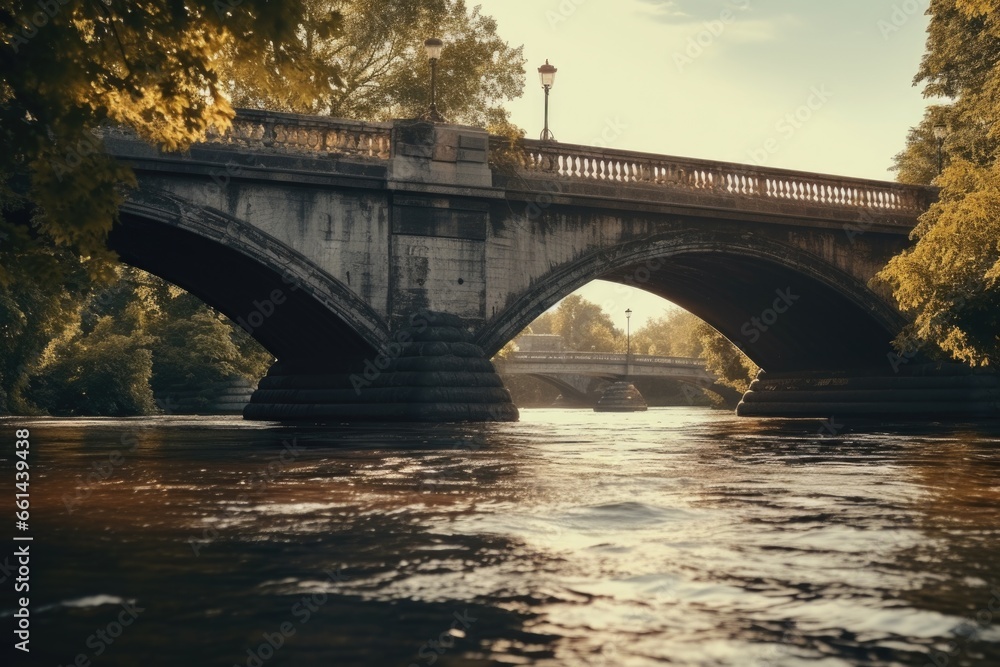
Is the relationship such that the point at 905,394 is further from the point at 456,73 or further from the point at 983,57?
the point at 456,73

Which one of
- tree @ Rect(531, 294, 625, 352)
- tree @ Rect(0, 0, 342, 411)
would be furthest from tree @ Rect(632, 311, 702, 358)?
tree @ Rect(0, 0, 342, 411)

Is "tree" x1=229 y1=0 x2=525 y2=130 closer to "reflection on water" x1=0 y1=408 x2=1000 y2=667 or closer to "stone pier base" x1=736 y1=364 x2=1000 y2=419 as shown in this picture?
"stone pier base" x1=736 y1=364 x2=1000 y2=419

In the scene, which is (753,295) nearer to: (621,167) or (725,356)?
(621,167)

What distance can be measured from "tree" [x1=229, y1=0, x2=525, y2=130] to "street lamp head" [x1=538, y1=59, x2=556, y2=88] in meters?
11.6

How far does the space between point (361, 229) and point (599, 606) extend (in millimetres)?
19656

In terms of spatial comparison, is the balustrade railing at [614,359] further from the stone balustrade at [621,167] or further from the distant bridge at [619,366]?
the stone balustrade at [621,167]

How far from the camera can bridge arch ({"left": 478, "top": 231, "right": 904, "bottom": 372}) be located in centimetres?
2547

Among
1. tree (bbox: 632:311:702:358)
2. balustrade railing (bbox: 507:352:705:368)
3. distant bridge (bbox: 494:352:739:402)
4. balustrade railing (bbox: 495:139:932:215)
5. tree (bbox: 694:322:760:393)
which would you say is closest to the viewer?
balustrade railing (bbox: 495:139:932:215)

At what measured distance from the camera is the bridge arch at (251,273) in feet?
68.1

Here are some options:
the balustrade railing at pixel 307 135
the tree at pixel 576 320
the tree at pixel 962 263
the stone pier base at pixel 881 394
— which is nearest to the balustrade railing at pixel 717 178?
the balustrade railing at pixel 307 135

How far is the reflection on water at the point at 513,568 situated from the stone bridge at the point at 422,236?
12.4 meters

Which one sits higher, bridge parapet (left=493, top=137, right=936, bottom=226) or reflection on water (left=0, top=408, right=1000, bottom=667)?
bridge parapet (left=493, top=137, right=936, bottom=226)

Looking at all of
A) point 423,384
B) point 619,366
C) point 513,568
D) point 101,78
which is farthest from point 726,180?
point 619,366

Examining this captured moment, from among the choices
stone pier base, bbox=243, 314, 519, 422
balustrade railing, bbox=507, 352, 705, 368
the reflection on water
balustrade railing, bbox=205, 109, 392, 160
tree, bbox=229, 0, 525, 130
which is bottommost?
the reflection on water
